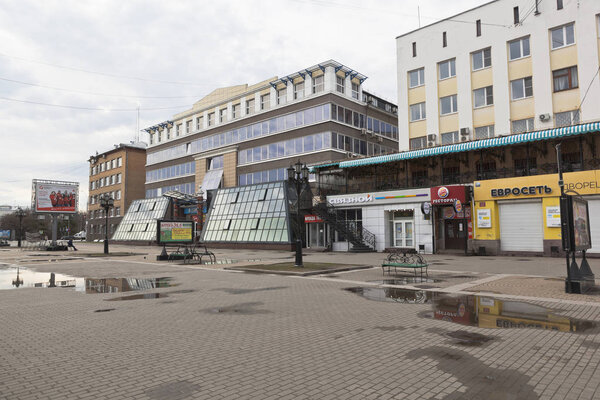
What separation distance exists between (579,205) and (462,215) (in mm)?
16244

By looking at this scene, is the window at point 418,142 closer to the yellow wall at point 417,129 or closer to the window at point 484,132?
the yellow wall at point 417,129

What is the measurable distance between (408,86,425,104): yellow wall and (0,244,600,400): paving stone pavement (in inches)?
1074

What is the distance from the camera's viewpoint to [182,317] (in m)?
8.21

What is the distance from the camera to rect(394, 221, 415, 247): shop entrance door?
3133cm

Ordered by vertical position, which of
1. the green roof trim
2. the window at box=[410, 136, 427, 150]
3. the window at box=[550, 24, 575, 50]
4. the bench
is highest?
the window at box=[550, 24, 575, 50]

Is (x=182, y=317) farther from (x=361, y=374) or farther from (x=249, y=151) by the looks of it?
(x=249, y=151)

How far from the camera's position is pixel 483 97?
30.6 metres

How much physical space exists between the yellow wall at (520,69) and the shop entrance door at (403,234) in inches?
515

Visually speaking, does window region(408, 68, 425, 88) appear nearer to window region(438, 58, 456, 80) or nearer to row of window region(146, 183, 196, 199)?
window region(438, 58, 456, 80)

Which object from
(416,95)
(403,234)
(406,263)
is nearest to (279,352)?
(406,263)

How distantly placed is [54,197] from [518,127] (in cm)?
4513

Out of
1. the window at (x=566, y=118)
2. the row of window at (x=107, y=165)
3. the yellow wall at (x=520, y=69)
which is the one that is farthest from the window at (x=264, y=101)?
the row of window at (x=107, y=165)

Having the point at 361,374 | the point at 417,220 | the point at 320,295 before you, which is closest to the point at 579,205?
the point at 320,295

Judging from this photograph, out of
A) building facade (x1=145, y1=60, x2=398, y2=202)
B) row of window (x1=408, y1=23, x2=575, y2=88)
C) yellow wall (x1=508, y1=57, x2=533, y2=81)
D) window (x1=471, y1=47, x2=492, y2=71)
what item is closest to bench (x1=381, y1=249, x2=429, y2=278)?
yellow wall (x1=508, y1=57, x2=533, y2=81)
